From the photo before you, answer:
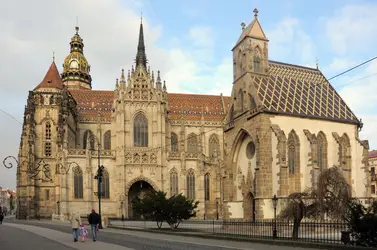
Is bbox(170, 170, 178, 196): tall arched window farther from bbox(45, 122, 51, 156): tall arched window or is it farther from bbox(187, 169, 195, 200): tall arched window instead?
bbox(45, 122, 51, 156): tall arched window

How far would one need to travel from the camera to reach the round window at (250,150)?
36.5 metres

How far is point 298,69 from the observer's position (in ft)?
137

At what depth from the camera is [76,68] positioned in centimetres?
8706

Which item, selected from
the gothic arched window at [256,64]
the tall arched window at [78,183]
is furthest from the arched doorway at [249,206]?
the tall arched window at [78,183]

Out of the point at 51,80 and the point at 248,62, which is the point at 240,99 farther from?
the point at 51,80

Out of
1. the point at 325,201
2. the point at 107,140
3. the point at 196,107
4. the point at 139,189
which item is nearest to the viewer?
the point at 325,201

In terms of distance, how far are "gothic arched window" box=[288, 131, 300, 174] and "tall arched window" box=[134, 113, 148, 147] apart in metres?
26.6

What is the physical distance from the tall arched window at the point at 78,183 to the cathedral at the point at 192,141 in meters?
0.12

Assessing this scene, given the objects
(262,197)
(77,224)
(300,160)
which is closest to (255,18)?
(300,160)

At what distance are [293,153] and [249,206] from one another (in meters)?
5.32

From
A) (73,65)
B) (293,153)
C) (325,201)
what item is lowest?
(325,201)

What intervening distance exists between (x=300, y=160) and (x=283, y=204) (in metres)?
4.46

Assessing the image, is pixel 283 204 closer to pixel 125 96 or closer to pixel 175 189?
pixel 175 189

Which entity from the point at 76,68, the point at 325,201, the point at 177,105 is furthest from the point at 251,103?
the point at 76,68
